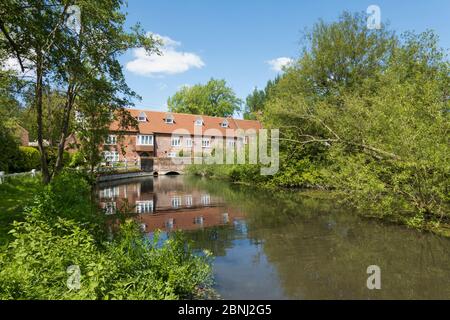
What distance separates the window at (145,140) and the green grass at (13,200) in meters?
30.8

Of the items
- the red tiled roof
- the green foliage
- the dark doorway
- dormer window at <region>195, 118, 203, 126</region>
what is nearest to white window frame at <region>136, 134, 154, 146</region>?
the red tiled roof

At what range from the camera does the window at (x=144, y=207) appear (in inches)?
758

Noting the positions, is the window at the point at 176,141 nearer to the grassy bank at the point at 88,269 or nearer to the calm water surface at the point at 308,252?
the calm water surface at the point at 308,252

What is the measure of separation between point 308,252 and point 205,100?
67314 mm

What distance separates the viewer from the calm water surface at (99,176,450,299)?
791 centimetres

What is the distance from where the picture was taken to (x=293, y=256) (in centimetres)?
1032

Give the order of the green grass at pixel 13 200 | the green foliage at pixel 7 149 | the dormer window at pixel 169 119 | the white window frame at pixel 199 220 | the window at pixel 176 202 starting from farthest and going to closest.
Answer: the dormer window at pixel 169 119 → the window at pixel 176 202 → the green foliage at pixel 7 149 → the white window frame at pixel 199 220 → the green grass at pixel 13 200

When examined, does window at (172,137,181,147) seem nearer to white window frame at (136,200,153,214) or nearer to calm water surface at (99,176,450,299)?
white window frame at (136,200,153,214)

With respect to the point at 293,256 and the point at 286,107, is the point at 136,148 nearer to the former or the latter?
the point at 286,107

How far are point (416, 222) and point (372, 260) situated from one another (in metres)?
4.71

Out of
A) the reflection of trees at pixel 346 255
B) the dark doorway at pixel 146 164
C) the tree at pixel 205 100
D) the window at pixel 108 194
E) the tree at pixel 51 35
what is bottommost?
the reflection of trees at pixel 346 255

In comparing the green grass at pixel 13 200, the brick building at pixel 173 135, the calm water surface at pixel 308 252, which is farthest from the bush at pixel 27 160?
the brick building at pixel 173 135

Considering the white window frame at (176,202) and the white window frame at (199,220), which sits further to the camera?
the white window frame at (176,202)
